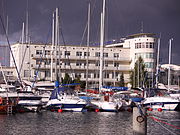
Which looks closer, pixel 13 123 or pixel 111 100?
pixel 13 123

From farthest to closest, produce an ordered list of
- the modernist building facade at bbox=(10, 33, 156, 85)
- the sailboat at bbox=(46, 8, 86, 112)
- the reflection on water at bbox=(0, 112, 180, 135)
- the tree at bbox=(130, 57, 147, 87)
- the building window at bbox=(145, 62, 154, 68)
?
the building window at bbox=(145, 62, 154, 68) < the modernist building facade at bbox=(10, 33, 156, 85) < the tree at bbox=(130, 57, 147, 87) < the sailboat at bbox=(46, 8, 86, 112) < the reflection on water at bbox=(0, 112, 180, 135)

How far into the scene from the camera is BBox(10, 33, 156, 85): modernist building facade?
99.4 meters

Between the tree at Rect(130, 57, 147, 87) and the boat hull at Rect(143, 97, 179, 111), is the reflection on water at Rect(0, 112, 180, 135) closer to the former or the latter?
the boat hull at Rect(143, 97, 179, 111)

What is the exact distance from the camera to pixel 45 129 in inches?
1439

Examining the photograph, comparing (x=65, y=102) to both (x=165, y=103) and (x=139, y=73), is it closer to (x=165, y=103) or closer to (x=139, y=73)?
(x=165, y=103)

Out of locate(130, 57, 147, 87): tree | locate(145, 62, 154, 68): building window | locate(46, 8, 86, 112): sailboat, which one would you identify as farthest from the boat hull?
locate(145, 62, 154, 68): building window

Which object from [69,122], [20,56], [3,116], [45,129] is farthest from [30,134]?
[20,56]

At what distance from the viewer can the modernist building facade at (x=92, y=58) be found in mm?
99438

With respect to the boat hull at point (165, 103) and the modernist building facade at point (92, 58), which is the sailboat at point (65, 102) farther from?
the modernist building facade at point (92, 58)

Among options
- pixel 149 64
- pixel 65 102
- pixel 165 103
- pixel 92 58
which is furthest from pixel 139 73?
pixel 65 102

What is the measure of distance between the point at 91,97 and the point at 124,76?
156 feet

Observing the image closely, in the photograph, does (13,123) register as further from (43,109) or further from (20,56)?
(20,56)

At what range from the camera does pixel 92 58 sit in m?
103

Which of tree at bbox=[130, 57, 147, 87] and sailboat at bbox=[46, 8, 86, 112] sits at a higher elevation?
tree at bbox=[130, 57, 147, 87]
